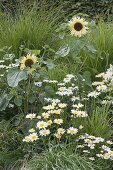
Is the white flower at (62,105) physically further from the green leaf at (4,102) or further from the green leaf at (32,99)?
the green leaf at (4,102)

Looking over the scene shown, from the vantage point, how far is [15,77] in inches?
121

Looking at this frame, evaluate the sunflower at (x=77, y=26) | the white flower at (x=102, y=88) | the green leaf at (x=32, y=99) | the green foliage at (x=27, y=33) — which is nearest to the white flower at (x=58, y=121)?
the green leaf at (x=32, y=99)

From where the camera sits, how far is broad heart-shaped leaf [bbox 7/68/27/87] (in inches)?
120

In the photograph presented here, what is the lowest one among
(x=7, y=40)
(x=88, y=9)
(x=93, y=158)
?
(x=93, y=158)

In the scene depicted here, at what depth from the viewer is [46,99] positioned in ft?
10.7

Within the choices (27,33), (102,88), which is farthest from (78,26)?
(27,33)

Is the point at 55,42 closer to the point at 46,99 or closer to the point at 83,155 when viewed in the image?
the point at 46,99

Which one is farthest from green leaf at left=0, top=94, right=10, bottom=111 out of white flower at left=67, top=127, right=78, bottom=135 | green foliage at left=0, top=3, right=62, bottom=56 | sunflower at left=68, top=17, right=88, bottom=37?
green foliage at left=0, top=3, right=62, bottom=56

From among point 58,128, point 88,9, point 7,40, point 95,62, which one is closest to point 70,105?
point 58,128

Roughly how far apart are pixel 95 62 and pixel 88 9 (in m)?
4.01

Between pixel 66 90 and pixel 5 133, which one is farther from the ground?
pixel 66 90

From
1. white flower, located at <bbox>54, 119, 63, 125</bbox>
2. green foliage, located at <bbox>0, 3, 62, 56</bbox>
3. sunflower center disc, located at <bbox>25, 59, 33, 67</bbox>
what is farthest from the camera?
green foliage, located at <bbox>0, 3, 62, 56</bbox>

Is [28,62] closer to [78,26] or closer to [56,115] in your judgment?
[56,115]

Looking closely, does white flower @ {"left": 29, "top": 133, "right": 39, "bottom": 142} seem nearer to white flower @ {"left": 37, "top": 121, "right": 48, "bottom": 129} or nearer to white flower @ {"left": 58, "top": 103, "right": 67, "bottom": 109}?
white flower @ {"left": 37, "top": 121, "right": 48, "bottom": 129}
